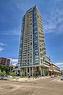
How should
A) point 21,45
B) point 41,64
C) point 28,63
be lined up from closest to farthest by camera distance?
point 41,64 → point 28,63 → point 21,45

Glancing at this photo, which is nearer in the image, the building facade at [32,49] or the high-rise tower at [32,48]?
the high-rise tower at [32,48]

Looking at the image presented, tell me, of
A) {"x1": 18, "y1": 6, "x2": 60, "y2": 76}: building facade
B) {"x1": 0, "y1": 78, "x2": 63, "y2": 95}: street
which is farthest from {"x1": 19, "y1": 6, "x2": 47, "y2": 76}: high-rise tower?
{"x1": 0, "y1": 78, "x2": 63, "y2": 95}: street

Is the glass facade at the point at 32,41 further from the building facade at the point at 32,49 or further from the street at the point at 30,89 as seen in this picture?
the street at the point at 30,89

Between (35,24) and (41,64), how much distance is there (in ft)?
124

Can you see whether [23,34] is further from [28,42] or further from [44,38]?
[44,38]

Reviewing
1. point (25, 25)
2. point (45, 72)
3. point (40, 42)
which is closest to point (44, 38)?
point (40, 42)

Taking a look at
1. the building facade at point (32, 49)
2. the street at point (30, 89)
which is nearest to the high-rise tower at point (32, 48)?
the building facade at point (32, 49)

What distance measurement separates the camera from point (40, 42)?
12756 cm

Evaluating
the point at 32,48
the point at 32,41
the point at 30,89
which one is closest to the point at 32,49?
the point at 32,48

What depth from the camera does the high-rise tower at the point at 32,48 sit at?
404 feet

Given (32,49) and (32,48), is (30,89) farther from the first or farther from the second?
(32,48)

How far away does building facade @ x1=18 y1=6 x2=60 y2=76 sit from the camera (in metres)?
123

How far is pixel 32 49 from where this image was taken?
126812mm

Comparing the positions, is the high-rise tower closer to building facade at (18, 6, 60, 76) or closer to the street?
building facade at (18, 6, 60, 76)
